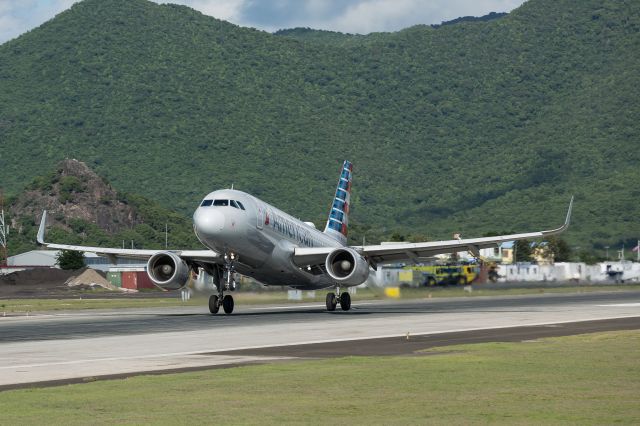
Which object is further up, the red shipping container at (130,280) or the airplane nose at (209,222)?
the airplane nose at (209,222)

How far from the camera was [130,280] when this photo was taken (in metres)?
130

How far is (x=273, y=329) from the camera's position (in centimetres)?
3788

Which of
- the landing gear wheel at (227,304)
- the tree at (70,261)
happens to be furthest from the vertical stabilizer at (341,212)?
the tree at (70,261)

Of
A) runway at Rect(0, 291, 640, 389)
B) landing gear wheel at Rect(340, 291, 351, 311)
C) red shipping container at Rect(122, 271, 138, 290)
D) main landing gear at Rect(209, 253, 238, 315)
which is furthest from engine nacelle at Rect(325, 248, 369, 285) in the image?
red shipping container at Rect(122, 271, 138, 290)

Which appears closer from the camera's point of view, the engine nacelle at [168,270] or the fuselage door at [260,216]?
the fuselage door at [260,216]

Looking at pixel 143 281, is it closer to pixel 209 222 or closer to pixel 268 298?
pixel 268 298

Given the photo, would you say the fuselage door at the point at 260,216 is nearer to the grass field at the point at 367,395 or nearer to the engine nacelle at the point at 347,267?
the engine nacelle at the point at 347,267

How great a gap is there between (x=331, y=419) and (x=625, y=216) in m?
191

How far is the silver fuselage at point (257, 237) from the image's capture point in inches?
1801

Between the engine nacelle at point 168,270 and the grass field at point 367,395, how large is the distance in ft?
81.1

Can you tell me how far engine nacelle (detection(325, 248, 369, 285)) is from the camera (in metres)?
48.9

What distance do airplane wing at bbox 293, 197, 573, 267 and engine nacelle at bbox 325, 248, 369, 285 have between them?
49 centimetres

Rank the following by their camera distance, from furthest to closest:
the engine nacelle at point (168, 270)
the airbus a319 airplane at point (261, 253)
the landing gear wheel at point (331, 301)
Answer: the landing gear wheel at point (331, 301), the engine nacelle at point (168, 270), the airbus a319 airplane at point (261, 253)

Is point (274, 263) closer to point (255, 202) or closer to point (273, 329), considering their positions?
point (255, 202)
